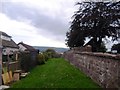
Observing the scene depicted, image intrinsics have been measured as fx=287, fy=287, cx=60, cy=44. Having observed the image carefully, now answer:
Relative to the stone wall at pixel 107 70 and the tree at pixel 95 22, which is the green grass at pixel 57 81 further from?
the tree at pixel 95 22

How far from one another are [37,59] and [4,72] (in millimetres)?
16773

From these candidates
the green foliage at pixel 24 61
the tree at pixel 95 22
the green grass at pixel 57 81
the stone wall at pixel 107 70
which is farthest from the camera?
the tree at pixel 95 22

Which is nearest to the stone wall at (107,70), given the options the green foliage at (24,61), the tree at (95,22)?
the green foliage at (24,61)

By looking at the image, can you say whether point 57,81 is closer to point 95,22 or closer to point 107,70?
point 107,70

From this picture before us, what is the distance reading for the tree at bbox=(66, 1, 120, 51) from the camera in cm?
4203

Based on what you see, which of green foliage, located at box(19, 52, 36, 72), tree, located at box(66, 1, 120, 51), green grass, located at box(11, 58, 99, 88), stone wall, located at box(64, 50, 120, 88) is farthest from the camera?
tree, located at box(66, 1, 120, 51)

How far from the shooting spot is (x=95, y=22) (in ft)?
143

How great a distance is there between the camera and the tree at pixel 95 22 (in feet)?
138

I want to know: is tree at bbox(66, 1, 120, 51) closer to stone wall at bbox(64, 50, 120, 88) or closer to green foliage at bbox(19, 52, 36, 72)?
green foliage at bbox(19, 52, 36, 72)

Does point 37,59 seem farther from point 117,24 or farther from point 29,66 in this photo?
point 117,24

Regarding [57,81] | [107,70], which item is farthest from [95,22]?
[107,70]

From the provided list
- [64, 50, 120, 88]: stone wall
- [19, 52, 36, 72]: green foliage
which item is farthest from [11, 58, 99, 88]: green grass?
[19, 52, 36, 72]: green foliage

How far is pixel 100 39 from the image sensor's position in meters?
45.8

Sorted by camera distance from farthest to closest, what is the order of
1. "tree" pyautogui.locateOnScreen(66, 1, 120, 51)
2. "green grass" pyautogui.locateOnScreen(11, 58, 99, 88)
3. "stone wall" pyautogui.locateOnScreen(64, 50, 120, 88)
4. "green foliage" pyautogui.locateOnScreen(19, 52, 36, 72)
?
"tree" pyautogui.locateOnScreen(66, 1, 120, 51) → "green foliage" pyautogui.locateOnScreen(19, 52, 36, 72) → "green grass" pyautogui.locateOnScreen(11, 58, 99, 88) → "stone wall" pyautogui.locateOnScreen(64, 50, 120, 88)
